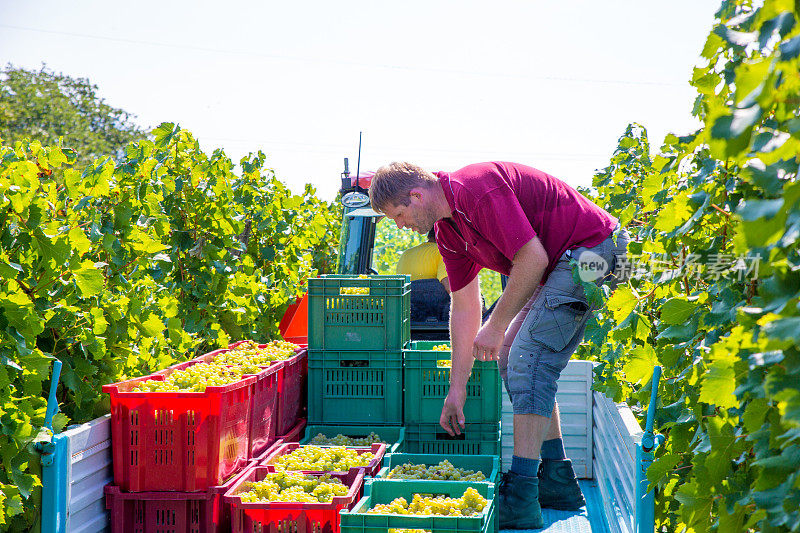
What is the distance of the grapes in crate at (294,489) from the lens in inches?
126

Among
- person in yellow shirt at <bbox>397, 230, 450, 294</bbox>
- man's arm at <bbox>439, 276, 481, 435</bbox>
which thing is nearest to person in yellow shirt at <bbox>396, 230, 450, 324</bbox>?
person in yellow shirt at <bbox>397, 230, 450, 294</bbox>

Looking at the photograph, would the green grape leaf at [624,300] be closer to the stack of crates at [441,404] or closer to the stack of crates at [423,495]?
the stack of crates at [423,495]

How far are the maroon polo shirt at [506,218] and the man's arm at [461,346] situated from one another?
8 centimetres

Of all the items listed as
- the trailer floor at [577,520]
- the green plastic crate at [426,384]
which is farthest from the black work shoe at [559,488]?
the green plastic crate at [426,384]

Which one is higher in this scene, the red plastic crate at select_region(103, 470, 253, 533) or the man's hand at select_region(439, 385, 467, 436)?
the man's hand at select_region(439, 385, 467, 436)

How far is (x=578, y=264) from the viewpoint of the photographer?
11.5 ft

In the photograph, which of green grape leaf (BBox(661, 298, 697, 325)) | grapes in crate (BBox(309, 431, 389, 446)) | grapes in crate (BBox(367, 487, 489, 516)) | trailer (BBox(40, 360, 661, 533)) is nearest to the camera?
green grape leaf (BBox(661, 298, 697, 325))

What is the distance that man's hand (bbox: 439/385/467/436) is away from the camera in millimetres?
4039

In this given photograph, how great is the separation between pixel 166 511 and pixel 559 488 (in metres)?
1.95

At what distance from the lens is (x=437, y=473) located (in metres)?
3.54

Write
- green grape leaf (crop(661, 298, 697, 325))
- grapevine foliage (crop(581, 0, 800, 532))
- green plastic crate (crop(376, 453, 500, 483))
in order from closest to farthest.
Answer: grapevine foliage (crop(581, 0, 800, 532)) < green grape leaf (crop(661, 298, 697, 325)) < green plastic crate (crop(376, 453, 500, 483))

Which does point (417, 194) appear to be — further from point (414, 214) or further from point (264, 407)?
point (264, 407)

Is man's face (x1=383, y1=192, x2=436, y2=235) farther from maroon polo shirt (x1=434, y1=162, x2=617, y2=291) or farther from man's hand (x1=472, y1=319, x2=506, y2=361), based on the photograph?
man's hand (x1=472, y1=319, x2=506, y2=361)

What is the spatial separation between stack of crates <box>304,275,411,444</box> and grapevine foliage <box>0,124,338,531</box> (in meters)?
0.81
